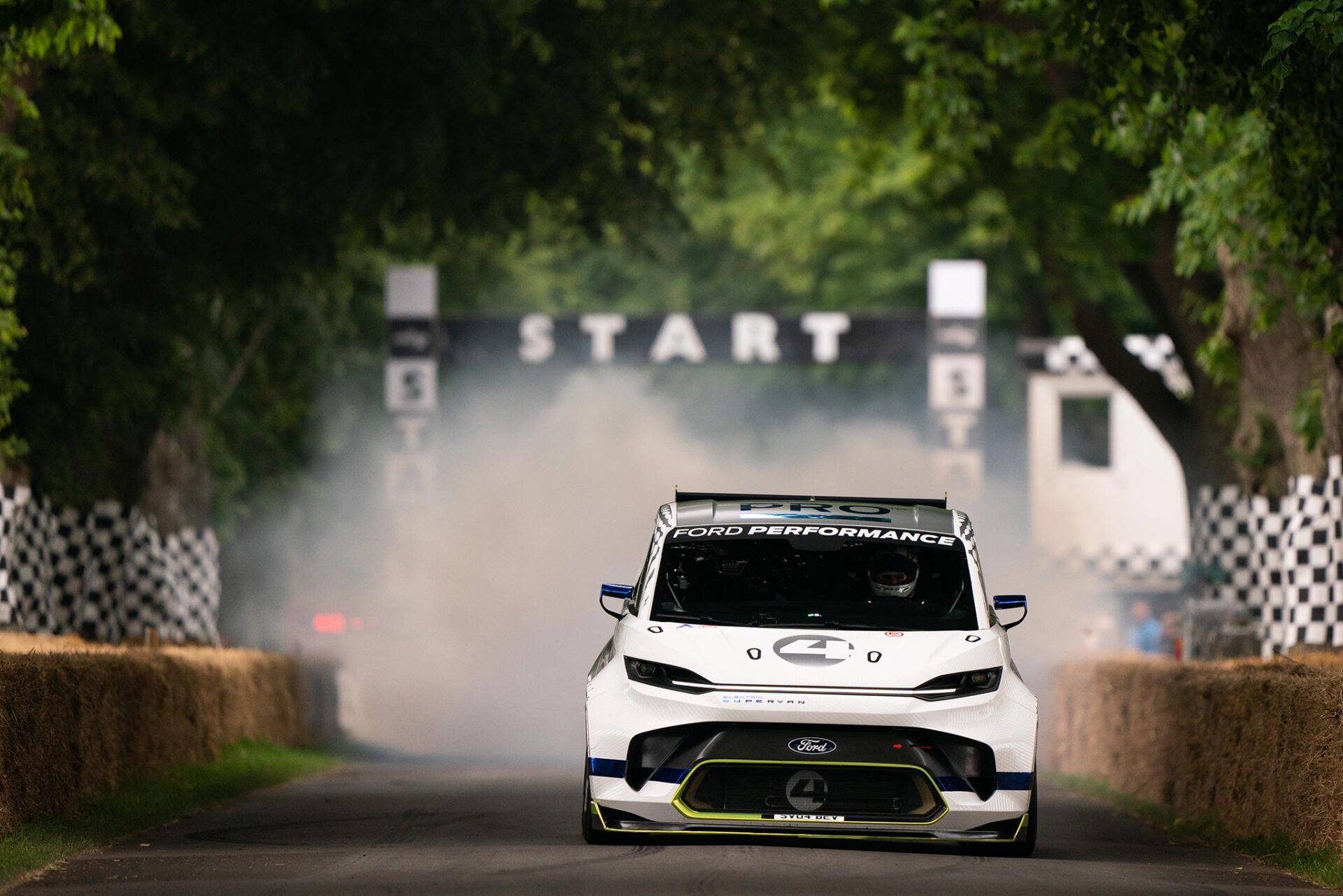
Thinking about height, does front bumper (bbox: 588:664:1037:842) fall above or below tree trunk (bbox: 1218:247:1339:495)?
below

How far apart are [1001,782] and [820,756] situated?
35.4 inches

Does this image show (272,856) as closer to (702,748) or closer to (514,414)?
(702,748)

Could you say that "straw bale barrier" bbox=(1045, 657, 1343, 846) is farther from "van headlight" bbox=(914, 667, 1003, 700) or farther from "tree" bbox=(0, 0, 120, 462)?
"tree" bbox=(0, 0, 120, 462)

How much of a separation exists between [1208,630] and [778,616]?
45.2 ft

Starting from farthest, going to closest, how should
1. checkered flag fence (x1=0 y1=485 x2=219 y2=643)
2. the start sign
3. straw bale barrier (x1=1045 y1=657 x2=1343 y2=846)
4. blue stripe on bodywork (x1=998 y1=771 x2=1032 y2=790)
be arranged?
the start sign → checkered flag fence (x1=0 y1=485 x2=219 y2=643) → straw bale barrier (x1=1045 y1=657 x2=1343 y2=846) → blue stripe on bodywork (x1=998 y1=771 x2=1032 y2=790)

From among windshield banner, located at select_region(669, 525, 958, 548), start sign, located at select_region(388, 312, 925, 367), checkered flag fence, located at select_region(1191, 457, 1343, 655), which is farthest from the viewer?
start sign, located at select_region(388, 312, 925, 367)

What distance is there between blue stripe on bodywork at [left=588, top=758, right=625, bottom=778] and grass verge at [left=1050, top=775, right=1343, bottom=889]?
368cm

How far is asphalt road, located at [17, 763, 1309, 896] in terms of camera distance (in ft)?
35.4

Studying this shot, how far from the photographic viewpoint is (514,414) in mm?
43188

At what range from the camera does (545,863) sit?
1166 centimetres

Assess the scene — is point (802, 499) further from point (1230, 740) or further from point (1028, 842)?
point (1230, 740)

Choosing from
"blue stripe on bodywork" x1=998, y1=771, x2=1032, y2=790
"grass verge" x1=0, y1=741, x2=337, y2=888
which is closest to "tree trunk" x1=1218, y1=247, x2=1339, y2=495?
"grass verge" x1=0, y1=741, x2=337, y2=888

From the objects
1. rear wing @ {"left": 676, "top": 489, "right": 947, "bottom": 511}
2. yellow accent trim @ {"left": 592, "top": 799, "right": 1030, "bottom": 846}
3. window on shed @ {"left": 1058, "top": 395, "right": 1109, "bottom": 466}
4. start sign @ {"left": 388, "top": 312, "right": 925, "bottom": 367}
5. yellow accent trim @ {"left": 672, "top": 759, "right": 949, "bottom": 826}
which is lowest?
yellow accent trim @ {"left": 592, "top": 799, "right": 1030, "bottom": 846}

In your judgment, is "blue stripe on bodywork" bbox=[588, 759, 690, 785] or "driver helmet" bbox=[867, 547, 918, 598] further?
"driver helmet" bbox=[867, 547, 918, 598]
